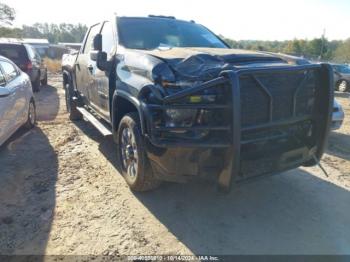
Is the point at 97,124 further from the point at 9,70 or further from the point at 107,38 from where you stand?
the point at 9,70

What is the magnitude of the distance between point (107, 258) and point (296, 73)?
8.40 feet

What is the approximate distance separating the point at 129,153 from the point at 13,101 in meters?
2.85

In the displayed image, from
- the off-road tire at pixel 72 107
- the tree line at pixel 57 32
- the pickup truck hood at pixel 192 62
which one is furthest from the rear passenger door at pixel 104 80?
the tree line at pixel 57 32

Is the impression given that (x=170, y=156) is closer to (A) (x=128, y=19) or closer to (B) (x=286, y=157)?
(B) (x=286, y=157)

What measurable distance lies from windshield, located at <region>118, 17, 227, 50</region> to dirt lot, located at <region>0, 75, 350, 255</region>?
6.03 feet

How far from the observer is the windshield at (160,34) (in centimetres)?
491

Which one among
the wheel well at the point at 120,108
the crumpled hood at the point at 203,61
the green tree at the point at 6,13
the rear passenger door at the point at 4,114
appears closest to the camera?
the crumpled hood at the point at 203,61

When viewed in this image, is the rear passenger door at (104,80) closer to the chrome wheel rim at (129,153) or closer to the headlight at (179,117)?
the chrome wheel rim at (129,153)

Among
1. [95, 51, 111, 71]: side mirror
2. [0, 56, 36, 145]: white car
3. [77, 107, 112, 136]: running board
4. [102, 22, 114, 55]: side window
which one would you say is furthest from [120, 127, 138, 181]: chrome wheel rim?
[0, 56, 36, 145]: white car

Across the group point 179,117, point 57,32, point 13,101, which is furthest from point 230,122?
point 57,32

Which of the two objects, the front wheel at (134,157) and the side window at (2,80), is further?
the side window at (2,80)

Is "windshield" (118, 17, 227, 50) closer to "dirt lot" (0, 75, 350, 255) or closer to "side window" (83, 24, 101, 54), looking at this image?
"side window" (83, 24, 101, 54)

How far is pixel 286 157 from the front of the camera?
11.6 feet

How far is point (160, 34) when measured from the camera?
5.17 meters
